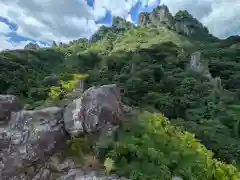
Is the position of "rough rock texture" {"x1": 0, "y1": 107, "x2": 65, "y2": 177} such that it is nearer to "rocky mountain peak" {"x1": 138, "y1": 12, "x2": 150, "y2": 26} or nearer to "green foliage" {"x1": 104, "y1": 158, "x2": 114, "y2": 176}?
"green foliage" {"x1": 104, "y1": 158, "x2": 114, "y2": 176}

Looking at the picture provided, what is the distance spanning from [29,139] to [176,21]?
274 feet

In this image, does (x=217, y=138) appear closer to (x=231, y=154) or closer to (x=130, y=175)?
(x=231, y=154)

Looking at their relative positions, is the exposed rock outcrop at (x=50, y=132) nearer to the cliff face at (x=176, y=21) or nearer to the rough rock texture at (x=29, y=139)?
the rough rock texture at (x=29, y=139)

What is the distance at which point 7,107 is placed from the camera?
7961 mm

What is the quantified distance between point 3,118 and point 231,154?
28.5ft

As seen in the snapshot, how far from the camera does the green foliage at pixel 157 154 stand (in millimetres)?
6004

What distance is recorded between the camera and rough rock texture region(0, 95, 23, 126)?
25.6 ft

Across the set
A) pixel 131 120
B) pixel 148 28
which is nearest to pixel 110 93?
Result: pixel 131 120

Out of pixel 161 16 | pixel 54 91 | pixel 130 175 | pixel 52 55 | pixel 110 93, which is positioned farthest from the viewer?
pixel 161 16

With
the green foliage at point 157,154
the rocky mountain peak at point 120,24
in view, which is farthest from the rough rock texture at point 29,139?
the rocky mountain peak at point 120,24

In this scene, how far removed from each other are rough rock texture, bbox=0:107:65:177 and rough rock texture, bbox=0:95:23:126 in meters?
0.56

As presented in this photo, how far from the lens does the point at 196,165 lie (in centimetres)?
640

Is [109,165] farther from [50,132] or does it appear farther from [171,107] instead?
[171,107]

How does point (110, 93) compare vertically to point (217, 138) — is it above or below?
above
